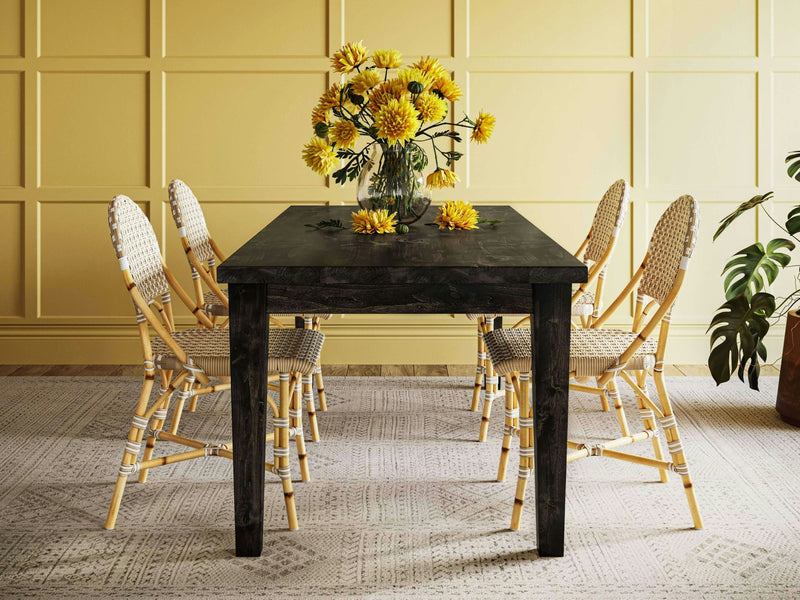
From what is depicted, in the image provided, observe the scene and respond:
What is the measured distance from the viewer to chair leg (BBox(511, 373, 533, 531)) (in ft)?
8.57

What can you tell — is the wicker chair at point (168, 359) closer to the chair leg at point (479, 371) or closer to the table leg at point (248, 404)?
the table leg at point (248, 404)

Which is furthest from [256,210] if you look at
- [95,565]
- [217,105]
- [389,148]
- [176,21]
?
[95,565]

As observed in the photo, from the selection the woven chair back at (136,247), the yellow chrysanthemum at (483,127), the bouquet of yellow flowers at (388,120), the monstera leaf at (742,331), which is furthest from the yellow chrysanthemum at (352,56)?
the monstera leaf at (742,331)

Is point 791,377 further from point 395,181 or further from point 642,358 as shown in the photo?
point 395,181

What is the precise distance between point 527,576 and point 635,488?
799mm

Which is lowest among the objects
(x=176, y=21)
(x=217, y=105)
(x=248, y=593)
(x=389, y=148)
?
(x=248, y=593)

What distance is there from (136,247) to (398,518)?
3.72 feet

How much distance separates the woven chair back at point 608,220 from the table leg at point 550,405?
3.90 ft

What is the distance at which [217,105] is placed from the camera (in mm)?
4785

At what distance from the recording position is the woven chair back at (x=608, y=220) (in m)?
3.50

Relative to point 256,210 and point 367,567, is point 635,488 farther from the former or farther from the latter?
point 256,210

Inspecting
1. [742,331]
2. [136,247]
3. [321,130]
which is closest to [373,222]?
[321,130]

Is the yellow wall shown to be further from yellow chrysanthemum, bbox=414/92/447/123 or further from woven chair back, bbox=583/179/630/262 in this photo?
yellow chrysanthemum, bbox=414/92/447/123

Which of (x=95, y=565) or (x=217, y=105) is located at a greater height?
(x=217, y=105)
